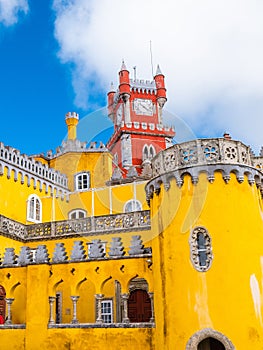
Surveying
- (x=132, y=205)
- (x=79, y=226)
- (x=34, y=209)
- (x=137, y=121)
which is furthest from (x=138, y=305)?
(x=137, y=121)

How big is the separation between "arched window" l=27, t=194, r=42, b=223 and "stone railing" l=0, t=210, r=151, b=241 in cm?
190

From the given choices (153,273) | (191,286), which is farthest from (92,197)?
(191,286)

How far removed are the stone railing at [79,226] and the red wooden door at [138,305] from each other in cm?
330

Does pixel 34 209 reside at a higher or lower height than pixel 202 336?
higher

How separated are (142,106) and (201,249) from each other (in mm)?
43451

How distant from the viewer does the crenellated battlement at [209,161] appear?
40.4 feet

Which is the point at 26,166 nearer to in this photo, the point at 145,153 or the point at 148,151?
the point at 145,153

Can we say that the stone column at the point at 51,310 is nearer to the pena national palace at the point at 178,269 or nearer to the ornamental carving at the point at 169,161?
the pena national palace at the point at 178,269

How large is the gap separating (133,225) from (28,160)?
8.63m

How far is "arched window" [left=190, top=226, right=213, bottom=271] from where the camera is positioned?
462 inches

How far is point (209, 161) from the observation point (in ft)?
40.7

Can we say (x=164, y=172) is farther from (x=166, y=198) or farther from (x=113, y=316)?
(x=113, y=316)

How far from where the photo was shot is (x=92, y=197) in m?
25.2

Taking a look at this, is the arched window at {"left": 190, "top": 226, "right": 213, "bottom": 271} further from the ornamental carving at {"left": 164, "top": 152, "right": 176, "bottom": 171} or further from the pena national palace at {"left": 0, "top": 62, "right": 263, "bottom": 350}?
the ornamental carving at {"left": 164, "top": 152, "right": 176, "bottom": 171}
